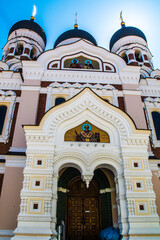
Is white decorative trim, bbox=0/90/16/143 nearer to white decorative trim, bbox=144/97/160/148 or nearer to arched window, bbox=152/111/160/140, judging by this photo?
white decorative trim, bbox=144/97/160/148

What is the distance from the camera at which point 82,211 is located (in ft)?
29.6

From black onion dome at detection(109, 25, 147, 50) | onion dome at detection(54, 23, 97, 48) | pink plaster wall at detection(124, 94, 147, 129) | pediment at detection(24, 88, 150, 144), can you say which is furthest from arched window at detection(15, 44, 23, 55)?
pediment at detection(24, 88, 150, 144)

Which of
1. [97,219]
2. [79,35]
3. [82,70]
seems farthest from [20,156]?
[79,35]

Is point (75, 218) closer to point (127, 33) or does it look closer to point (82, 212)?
point (82, 212)

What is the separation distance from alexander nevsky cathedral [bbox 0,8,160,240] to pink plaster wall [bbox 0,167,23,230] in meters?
0.03

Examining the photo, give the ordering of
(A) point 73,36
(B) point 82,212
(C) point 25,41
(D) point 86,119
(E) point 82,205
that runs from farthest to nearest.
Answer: (A) point 73,36, (C) point 25,41, (E) point 82,205, (B) point 82,212, (D) point 86,119

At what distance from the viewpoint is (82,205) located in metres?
9.14

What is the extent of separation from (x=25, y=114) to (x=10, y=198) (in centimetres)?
378

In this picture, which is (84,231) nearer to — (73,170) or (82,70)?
(73,170)

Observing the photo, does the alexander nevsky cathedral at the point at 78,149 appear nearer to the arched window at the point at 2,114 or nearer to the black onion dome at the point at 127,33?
the arched window at the point at 2,114

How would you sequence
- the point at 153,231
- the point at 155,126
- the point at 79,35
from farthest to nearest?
the point at 79,35
the point at 155,126
the point at 153,231

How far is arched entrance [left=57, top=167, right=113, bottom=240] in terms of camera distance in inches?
339

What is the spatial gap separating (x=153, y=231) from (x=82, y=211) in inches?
127

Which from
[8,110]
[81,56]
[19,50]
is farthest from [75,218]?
[19,50]
